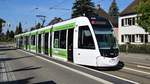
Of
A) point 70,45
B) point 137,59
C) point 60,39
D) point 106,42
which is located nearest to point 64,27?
point 60,39

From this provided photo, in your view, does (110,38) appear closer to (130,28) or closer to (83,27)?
(83,27)

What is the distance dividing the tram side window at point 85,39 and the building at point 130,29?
121 feet

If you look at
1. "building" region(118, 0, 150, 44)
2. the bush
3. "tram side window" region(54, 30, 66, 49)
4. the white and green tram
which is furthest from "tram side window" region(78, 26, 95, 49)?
"building" region(118, 0, 150, 44)

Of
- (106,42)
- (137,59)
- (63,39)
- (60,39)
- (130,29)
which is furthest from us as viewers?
(130,29)

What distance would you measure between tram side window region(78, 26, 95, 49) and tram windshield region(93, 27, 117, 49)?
39cm

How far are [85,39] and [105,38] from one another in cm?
126

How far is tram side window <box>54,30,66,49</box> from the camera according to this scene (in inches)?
976

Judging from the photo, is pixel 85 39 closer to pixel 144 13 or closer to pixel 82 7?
pixel 144 13

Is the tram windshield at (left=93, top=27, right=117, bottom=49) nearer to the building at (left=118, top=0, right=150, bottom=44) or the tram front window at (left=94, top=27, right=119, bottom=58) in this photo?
the tram front window at (left=94, top=27, right=119, bottom=58)

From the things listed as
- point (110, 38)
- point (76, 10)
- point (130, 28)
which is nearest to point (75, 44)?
point (110, 38)

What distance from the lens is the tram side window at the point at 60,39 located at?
2478 centimetres

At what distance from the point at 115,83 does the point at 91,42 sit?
750 centimetres

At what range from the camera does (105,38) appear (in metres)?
19.4

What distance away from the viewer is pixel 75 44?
843 inches
